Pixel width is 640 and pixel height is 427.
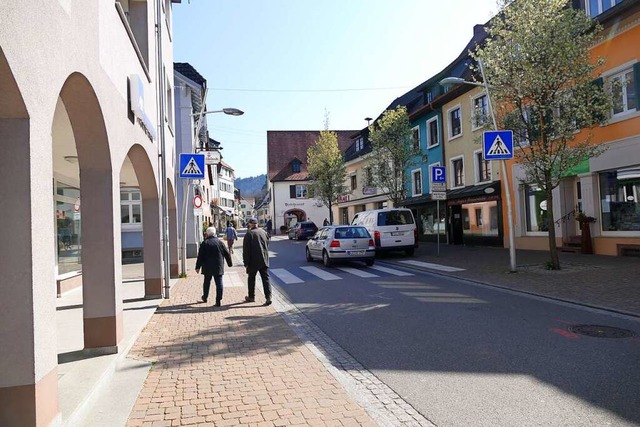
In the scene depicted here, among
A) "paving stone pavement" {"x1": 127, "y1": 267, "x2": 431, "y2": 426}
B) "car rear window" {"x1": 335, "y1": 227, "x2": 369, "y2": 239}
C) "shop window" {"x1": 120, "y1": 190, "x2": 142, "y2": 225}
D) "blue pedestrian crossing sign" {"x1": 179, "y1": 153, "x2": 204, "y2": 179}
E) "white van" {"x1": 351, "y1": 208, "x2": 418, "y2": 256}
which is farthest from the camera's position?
"shop window" {"x1": 120, "y1": 190, "x2": 142, "y2": 225}

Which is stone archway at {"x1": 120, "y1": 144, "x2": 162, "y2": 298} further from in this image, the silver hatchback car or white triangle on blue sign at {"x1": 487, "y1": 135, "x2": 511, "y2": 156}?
white triangle on blue sign at {"x1": 487, "y1": 135, "x2": 511, "y2": 156}

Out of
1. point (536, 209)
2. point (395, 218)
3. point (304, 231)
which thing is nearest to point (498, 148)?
point (395, 218)

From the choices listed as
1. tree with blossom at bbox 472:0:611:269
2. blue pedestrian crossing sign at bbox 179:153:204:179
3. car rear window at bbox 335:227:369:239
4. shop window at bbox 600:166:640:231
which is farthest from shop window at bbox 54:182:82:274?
shop window at bbox 600:166:640:231

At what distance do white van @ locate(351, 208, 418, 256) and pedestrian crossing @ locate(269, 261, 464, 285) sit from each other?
1842 mm

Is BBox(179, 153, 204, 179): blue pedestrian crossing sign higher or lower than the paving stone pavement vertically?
higher

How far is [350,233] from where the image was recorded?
55.4ft

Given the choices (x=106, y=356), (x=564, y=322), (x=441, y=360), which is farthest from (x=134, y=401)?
(x=564, y=322)

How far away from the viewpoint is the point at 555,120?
40.7 ft

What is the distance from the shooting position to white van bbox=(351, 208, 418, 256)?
61.6 feet

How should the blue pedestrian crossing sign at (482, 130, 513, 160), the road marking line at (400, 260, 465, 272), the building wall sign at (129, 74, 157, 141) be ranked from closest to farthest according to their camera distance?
1. the building wall sign at (129, 74, 157, 141)
2. the blue pedestrian crossing sign at (482, 130, 513, 160)
3. the road marking line at (400, 260, 465, 272)

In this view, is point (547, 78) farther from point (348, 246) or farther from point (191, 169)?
point (191, 169)

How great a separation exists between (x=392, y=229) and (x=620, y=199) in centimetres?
763

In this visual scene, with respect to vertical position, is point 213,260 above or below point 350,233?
below

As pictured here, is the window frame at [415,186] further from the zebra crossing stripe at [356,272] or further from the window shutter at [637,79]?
the window shutter at [637,79]
